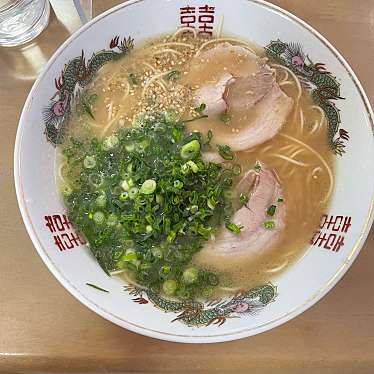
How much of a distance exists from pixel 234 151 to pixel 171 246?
1.37 feet

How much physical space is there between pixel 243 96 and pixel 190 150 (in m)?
0.34

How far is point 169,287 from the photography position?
1.52m

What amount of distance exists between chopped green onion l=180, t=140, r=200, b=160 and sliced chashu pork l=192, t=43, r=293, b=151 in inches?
6.1

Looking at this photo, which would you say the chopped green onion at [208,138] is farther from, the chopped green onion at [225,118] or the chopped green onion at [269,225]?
the chopped green onion at [269,225]

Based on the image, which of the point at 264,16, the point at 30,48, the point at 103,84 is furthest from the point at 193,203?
the point at 30,48

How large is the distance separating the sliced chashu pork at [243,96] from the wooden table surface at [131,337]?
527mm

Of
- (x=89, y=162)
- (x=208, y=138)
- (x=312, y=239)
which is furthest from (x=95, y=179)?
(x=312, y=239)

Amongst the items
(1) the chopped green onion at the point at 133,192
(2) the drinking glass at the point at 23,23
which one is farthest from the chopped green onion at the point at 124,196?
(2) the drinking glass at the point at 23,23

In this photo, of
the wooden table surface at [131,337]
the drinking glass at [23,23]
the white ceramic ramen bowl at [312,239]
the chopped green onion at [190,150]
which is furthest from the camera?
the drinking glass at [23,23]

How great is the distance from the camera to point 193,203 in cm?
155

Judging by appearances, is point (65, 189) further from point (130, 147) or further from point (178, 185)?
point (178, 185)

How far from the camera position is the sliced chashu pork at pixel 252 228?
159cm

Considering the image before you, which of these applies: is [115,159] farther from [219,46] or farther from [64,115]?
[219,46]

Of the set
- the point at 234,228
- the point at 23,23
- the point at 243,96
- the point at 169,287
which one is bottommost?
the point at 169,287
